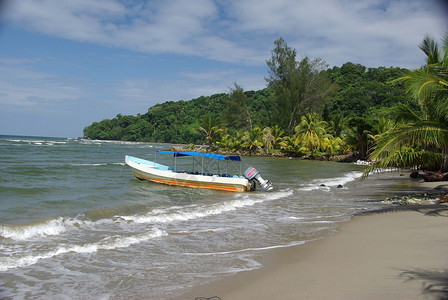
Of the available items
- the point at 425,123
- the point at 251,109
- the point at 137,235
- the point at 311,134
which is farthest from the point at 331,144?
the point at 137,235

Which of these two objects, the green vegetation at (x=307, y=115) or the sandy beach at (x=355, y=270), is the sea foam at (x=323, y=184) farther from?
the green vegetation at (x=307, y=115)

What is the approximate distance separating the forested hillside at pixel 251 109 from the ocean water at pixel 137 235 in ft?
17.6

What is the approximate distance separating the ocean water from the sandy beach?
44 centimetres

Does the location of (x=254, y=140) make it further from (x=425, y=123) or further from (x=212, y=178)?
(x=425, y=123)

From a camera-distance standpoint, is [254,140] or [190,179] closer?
[190,179]

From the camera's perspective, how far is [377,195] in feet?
48.3

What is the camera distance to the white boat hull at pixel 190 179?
1694 cm

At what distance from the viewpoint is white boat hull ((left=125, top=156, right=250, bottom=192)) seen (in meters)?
16.9

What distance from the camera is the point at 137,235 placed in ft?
25.4

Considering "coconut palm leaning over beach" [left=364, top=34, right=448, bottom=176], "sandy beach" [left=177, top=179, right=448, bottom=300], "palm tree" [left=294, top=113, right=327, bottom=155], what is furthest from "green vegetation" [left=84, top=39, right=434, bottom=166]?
"sandy beach" [left=177, top=179, right=448, bottom=300]

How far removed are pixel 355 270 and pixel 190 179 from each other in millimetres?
13510

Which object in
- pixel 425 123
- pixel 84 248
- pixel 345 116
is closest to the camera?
pixel 84 248

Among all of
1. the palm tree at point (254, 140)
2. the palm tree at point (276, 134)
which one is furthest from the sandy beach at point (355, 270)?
the palm tree at point (276, 134)

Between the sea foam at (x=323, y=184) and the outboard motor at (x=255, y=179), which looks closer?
the outboard motor at (x=255, y=179)
